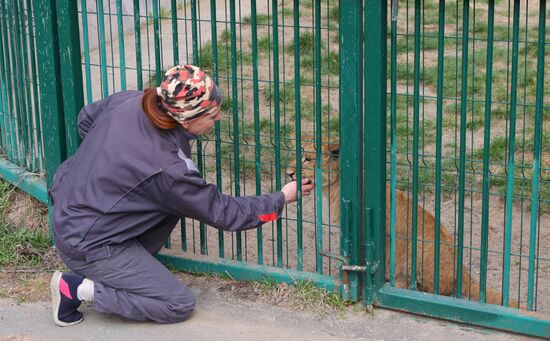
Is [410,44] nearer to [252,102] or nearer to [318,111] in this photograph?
[252,102]

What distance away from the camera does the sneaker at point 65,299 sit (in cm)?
471

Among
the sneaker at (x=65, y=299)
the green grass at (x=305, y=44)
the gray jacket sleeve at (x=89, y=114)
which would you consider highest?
the green grass at (x=305, y=44)

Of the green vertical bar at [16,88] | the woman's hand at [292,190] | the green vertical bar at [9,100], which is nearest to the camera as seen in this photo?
the woman's hand at [292,190]

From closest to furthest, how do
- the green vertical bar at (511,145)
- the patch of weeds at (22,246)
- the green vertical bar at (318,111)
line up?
1. the green vertical bar at (511,145)
2. the green vertical bar at (318,111)
3. the patch of weeds at (22,246)

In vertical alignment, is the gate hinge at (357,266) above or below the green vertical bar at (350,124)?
below

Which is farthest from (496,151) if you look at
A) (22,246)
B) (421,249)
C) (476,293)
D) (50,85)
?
(22,246)

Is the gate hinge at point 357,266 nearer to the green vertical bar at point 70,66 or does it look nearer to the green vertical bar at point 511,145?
the green vertical bar at point 511,145

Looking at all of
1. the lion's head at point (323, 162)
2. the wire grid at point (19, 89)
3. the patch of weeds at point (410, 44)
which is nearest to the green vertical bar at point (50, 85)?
the wire grid at point (19, 89)

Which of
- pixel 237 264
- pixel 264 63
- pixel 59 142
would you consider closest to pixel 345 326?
pixel 237 264

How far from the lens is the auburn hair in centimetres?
449

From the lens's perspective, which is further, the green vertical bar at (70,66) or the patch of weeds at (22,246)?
the patch of weeds at (22,246)

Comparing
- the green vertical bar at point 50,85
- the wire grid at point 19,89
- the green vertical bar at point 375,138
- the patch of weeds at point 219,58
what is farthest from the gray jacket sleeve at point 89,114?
the patch of weeds at point 219,58

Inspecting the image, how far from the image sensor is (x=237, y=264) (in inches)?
204

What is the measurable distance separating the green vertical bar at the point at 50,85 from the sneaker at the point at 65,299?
1015 millimetres
